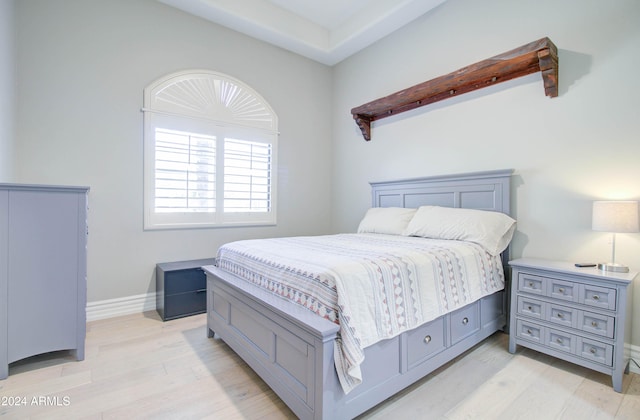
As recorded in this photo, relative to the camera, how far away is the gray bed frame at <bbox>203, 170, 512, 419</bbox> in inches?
52.2

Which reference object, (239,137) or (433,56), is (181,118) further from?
(433,56)

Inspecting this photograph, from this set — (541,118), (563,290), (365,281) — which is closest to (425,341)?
(365,281)

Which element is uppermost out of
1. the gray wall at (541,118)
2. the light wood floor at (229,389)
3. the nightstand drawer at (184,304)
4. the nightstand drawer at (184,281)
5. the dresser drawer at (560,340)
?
the gray wall at (541,118)

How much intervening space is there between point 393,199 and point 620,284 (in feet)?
6.82

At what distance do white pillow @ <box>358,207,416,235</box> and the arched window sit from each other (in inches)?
51.8

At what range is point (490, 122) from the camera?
2771 millimetres

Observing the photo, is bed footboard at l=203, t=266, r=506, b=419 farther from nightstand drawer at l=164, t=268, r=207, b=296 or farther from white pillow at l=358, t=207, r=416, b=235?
white pillow at l=358, t=207, r=416, b=235

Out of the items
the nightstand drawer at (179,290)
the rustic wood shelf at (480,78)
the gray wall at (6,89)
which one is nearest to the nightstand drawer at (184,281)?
the nightstand drawer at (179,290)

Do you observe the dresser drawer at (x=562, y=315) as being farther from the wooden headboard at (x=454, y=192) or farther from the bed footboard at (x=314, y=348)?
the wooden headboard at (x=454, y=192)

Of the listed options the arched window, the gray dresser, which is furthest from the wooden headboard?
the gray dresser

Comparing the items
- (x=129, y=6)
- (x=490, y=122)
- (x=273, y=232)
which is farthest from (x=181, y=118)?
(x=490, y=122)

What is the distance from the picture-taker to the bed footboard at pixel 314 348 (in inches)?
51.9

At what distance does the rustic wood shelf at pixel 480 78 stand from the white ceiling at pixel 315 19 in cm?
90

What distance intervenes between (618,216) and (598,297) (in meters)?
0.52
